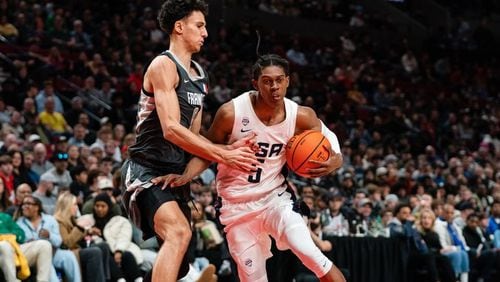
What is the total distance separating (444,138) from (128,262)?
449 inches

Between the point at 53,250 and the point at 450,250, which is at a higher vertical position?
the point at 53,250

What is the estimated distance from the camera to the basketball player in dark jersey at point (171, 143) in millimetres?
5309

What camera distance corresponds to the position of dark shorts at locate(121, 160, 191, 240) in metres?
5.43

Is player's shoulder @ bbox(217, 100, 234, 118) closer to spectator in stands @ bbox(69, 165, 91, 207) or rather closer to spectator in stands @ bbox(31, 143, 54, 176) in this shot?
spectator in stands @ bbox(69, 165, 91, 207)

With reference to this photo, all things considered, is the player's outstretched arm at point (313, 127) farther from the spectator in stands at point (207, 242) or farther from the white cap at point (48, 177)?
the white cap at point (48, 177)

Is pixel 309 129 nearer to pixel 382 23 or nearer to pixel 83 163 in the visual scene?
pixel 83 163

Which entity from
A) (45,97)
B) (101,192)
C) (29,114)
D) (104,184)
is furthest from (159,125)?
(45,97)

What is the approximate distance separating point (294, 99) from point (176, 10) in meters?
11.3

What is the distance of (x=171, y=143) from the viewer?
5605 millimetres

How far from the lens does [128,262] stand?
396 inches

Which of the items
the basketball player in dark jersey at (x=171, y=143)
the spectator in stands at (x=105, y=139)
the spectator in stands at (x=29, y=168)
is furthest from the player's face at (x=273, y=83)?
the spectator in stands at (x=105, y=139)

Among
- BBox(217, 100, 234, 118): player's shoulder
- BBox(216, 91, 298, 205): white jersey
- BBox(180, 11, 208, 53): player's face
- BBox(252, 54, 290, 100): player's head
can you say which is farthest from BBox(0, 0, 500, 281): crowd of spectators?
BBox(180, 11, 208, 53): player's face

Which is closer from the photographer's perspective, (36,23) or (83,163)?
(83,163)

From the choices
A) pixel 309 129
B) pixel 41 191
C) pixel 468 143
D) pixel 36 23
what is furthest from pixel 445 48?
pixel 309 129
